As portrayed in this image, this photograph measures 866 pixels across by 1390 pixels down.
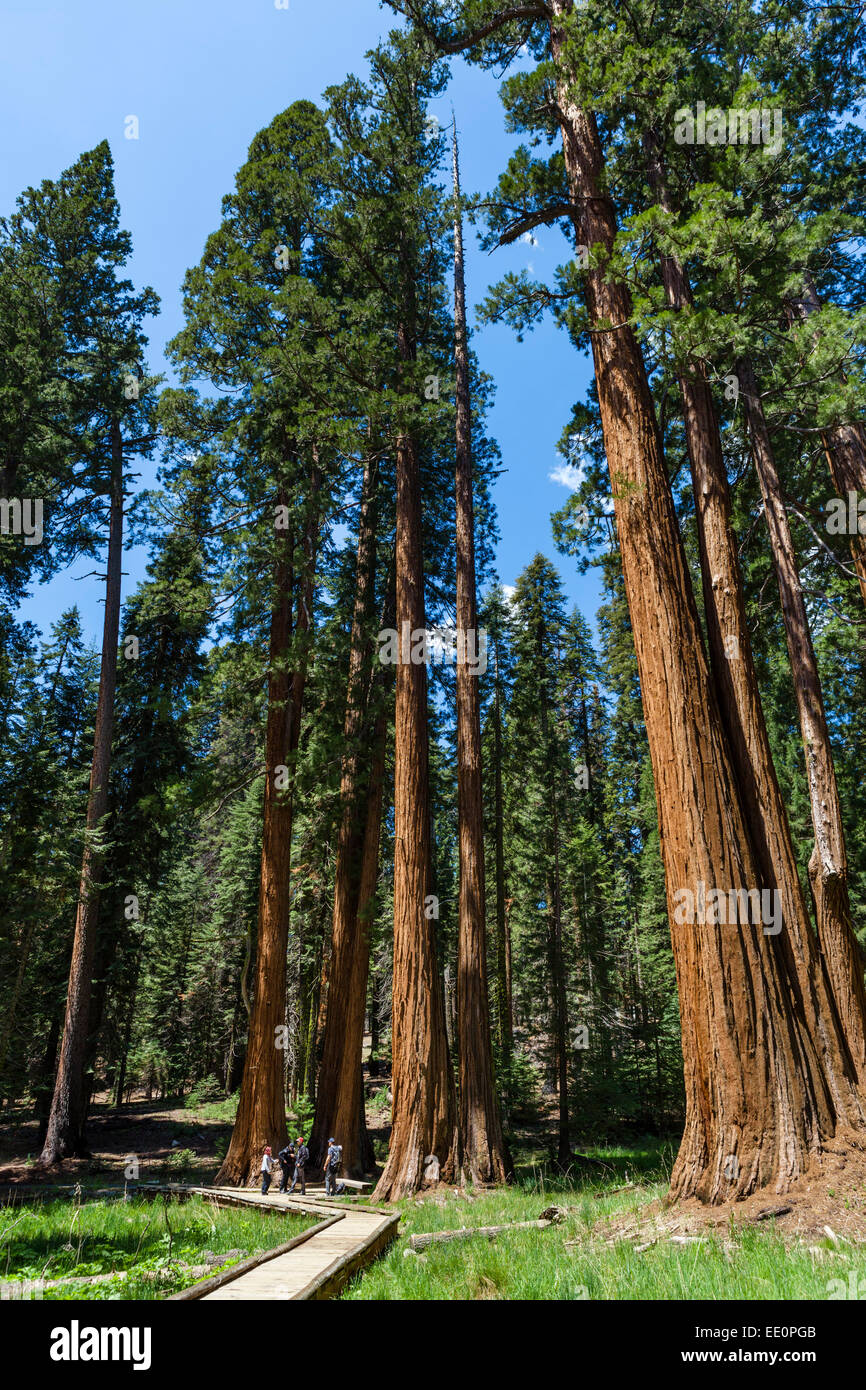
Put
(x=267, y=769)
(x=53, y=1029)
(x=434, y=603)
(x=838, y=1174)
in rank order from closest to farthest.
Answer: (x=838, y=1174) → (x=267, y=769) → (x=434, y=603) → (x=53, y=1029)

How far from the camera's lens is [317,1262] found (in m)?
5.32

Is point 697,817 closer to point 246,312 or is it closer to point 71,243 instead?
point 246,312

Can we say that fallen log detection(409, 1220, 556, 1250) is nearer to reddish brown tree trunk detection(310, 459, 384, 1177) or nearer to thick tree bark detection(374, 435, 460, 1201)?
thick tree bark detection(374, 435, 460, 1201)

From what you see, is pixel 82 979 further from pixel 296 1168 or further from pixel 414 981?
pixel 414 981

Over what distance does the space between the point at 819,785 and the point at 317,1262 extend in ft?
24.2

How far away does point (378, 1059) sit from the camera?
35406mm

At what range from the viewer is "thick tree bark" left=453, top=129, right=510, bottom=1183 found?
35.4ft

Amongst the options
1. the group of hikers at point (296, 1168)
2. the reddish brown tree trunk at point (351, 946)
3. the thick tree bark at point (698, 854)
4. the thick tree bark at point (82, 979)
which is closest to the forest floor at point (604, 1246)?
the thick tree bark at point (698, 854)

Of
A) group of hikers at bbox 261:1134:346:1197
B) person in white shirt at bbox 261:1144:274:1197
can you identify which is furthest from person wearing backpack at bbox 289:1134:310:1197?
person in white shirt at bbox 261:1144:274:1197

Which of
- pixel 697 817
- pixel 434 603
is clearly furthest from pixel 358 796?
pixel 697 817

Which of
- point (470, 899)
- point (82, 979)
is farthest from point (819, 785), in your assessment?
point (82, 979)

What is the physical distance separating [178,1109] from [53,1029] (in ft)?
34.6
